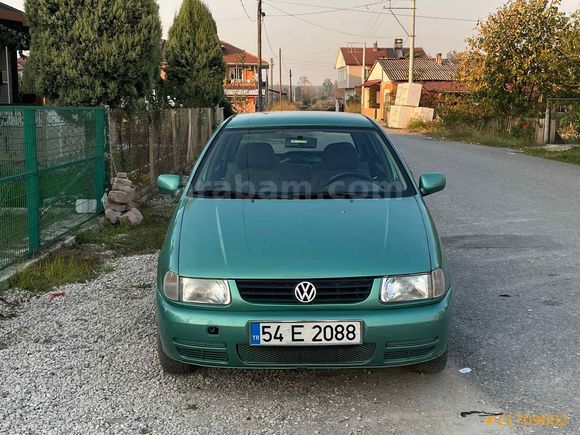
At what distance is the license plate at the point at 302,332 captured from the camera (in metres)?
3.26

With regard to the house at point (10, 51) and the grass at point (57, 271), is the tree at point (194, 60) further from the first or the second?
the grass at point (57, 271)

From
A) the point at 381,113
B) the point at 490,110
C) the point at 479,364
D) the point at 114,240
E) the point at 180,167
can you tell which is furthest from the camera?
the point at 381,113

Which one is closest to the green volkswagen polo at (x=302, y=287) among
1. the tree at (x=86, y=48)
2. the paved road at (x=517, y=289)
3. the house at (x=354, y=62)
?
the paved road at (x=517, y=289)

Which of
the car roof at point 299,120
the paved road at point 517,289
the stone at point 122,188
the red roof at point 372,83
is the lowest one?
the paved road at point 517,289

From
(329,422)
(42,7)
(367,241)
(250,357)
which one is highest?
(42,7)

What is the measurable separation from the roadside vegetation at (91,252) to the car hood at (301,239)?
227 centimetres

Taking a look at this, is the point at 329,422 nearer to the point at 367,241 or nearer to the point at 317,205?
the point at 367,241

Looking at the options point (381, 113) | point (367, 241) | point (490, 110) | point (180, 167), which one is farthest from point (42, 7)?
point (381, 113)

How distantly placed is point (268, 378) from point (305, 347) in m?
0.65

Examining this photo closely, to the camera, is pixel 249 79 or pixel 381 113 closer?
pixel 381 113

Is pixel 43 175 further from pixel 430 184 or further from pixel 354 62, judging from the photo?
pixel 354 62

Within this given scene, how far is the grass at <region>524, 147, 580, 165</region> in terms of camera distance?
17.8 meters

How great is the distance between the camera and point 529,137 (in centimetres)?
2522

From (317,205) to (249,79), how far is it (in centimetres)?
7227
